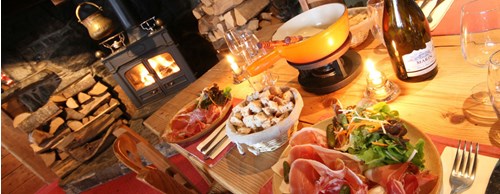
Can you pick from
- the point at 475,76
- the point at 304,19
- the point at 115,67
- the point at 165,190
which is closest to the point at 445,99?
the point at 475,76

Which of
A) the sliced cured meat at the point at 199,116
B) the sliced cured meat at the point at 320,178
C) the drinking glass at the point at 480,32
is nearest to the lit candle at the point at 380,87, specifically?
the drinking glass at the point at 480,32

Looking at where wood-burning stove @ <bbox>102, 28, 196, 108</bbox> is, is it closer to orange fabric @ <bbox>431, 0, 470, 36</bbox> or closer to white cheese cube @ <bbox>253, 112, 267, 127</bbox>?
white cheese cube @ <bbox>253, 112, 267, 127</bbox>

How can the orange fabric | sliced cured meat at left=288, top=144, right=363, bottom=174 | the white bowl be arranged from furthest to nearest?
the white bowl
the orange fabric
sliced cured meat at left=288, top=144, right=363, bottom=174

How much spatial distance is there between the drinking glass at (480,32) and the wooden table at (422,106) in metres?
0.07

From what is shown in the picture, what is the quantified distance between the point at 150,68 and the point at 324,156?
3.41 m

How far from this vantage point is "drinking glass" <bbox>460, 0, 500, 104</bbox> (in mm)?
771

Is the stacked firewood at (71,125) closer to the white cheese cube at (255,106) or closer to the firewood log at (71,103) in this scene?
the firewood log at (71,103)

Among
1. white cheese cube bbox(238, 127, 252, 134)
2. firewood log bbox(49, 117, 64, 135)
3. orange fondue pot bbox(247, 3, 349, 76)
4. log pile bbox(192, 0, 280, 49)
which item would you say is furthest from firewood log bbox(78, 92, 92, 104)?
white cheese cube bbox(238, 127, 252, 134)

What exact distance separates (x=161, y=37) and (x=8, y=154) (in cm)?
243

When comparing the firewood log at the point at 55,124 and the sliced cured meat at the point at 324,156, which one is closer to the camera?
the sliced cured meat at the point at 324,156

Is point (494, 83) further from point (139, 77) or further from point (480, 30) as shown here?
point (139, 77)

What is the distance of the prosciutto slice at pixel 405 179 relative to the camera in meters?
0.60

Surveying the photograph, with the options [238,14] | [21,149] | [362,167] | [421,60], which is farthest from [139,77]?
[362,167]

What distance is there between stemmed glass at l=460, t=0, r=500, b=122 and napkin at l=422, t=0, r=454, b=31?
0.35 m
